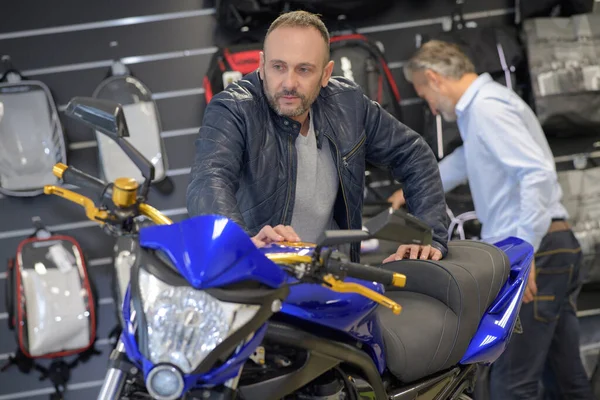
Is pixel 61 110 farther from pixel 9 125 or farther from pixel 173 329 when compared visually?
Answer: pixel 173 329

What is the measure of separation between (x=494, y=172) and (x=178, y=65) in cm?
180

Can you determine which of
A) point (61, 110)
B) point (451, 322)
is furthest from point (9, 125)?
point (451, 322)

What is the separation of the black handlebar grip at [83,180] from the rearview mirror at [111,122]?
8 centimetres

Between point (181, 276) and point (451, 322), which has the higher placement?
point (181, 276)

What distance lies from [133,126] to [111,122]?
9.17 feet

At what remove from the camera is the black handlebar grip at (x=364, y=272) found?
1394mm

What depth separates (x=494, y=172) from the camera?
3559mm

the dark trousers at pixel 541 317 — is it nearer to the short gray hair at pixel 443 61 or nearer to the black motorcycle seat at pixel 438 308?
the short gray hair at pixel 443 61

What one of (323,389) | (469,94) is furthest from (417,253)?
(469,94)

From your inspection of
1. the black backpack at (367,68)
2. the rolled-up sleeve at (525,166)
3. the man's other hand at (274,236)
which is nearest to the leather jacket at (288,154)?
the man's other hand at (274,236)

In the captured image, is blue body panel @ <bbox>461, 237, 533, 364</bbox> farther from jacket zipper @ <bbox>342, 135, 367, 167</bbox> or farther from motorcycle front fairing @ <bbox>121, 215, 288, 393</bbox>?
motorcycle front fairing @ <bbox>121, 215, 288, 393</bbox>

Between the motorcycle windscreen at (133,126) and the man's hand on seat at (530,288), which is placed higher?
the motorcycle windscreen at (133,126)

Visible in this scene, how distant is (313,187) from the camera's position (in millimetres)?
2375

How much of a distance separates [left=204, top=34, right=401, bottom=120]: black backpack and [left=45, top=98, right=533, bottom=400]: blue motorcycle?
2.23m
